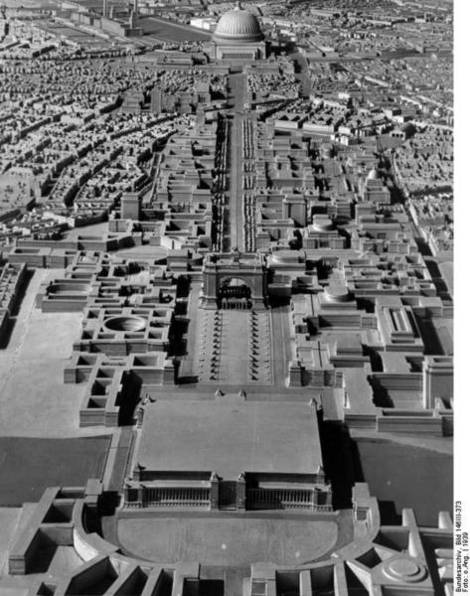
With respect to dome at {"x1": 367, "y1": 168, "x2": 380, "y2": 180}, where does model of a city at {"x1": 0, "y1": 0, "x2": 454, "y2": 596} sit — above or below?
below

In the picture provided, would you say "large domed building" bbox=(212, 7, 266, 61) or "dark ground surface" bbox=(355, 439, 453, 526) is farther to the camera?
"large domed building" bbox=(212, 7, 266, 61)

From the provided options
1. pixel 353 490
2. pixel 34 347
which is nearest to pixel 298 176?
pixel 34 347

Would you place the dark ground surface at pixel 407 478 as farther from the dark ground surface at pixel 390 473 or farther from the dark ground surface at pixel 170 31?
the dark ground surface at pixel 170 31

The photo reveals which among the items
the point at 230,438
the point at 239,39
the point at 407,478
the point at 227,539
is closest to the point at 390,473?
the point at 407,478

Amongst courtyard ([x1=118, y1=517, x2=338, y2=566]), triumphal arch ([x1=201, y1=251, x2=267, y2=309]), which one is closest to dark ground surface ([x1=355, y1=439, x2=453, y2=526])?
courtyard ([x1=118, y1=517, x2=338, y2=566])

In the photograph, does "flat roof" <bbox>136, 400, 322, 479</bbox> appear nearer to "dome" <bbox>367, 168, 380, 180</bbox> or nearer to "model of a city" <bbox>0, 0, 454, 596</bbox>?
"model of a city" <bbox>0, 0, 454, 596</bbox>

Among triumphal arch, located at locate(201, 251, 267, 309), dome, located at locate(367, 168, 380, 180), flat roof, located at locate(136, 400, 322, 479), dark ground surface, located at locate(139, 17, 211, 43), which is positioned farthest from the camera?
dark ground surface, located at locate(139, 17, 211, 43)

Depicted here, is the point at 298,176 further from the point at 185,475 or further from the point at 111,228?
the point at 185,475
